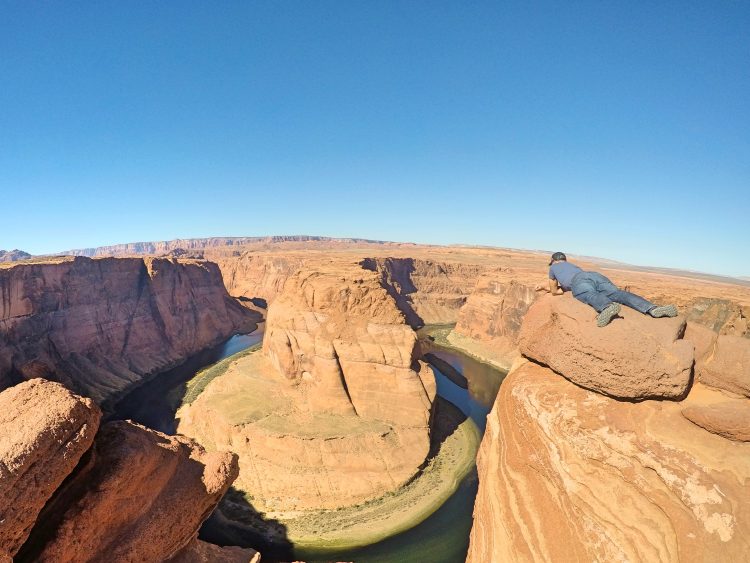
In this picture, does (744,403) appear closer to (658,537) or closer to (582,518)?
(658,537)

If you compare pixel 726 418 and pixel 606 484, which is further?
pixel 606 484

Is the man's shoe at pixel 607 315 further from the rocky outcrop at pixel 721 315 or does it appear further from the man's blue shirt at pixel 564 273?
the rocky outcrop at pixel 721 315

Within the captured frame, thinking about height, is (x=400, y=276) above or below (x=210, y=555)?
above

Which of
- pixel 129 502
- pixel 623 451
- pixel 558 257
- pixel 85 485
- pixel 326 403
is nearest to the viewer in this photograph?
pixel 623 451

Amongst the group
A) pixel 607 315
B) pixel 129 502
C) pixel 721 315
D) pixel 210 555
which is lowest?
pixel 210 555

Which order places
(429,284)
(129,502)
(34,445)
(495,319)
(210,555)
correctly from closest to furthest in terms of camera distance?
(34,445) < (129,502) < (210,555) < (495,319) < (429,284)

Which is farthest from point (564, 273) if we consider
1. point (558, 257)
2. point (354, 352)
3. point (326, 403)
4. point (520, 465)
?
point (326, 403)

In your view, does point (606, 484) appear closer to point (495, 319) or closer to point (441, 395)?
point (441, 395)

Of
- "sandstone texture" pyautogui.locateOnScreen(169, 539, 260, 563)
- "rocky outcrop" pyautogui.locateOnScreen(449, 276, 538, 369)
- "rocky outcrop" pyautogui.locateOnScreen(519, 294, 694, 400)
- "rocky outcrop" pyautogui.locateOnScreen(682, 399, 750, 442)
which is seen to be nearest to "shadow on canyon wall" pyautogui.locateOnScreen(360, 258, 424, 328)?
"rocky outcrop" pyautogui.locateOnScreen(449, 276, 538, 369)

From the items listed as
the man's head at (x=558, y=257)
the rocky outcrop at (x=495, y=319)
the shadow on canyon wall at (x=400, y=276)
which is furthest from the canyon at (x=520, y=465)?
the shadow on canyon wall at (x=400, y=276)
